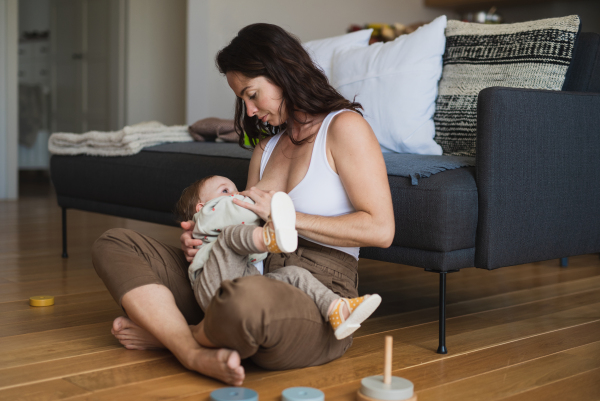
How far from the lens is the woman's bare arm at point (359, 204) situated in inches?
54.7

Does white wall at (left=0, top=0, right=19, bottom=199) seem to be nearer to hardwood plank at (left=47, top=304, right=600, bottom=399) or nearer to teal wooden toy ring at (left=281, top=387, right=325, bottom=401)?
hardwood plank at (left=47, top=304, right=600, bottom=399)

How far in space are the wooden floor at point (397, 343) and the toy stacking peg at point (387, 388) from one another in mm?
70

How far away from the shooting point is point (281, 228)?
123 centimetres

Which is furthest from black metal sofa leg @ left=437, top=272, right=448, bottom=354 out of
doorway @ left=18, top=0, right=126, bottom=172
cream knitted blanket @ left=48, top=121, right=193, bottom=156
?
doorway @ left=18, top=0, right=126, bottom=172

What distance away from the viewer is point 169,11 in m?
5.13

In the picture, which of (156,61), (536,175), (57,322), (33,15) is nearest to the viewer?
(536,175)

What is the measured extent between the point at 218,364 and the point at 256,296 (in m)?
0.17

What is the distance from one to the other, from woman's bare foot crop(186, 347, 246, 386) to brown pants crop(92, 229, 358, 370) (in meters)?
0.02

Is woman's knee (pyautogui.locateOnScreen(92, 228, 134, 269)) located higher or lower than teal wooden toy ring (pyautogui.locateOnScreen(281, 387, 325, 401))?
higher

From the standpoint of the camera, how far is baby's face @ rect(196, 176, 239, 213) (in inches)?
64.6

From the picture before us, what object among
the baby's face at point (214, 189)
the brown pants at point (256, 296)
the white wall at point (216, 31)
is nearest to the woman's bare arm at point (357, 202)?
the brown pants at point (256, 296)

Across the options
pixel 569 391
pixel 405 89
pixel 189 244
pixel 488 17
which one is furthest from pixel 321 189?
pixel 488 17

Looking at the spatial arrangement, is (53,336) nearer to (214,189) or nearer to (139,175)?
(214,189)

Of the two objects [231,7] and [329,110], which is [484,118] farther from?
[231,7]
